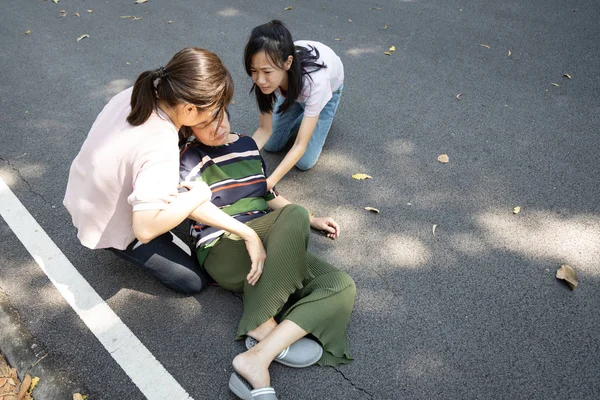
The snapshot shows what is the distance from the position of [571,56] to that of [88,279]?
464cm

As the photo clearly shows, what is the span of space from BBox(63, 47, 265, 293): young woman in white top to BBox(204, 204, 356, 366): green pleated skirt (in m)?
0.10

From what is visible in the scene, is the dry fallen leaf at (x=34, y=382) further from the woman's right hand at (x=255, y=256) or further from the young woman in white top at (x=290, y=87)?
the young woman in white top at (x=290, y=87)

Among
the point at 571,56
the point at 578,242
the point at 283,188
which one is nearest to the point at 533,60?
the point at 571,56

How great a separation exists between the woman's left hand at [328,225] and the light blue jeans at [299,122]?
0.62m

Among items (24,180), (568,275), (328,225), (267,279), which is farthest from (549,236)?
(24,180)

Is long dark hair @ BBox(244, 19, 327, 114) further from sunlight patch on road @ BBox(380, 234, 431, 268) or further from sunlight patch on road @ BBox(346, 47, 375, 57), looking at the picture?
sunlight patch on road @ BBox(346, 47, 375, 57)

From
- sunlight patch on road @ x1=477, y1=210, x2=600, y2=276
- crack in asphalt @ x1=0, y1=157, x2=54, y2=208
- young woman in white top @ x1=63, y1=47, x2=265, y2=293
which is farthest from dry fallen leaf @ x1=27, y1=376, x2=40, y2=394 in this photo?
sunlight patch on road @ x1=477, y1=210, x2=600, y2=276

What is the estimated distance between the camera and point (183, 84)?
1774 mm

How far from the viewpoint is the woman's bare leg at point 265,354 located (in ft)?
6.20

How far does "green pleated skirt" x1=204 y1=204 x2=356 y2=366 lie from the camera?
202cm

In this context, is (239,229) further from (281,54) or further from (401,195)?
(401,195)

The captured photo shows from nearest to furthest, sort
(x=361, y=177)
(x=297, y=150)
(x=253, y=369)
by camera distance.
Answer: (x=253, y=369) < (x=297, y=150) < (x=361, y=177)

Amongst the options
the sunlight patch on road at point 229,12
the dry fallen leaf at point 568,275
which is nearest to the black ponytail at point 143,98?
the dry fallen leaf at point 568,275

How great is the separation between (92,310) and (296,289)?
1.03 meters
